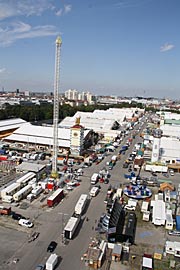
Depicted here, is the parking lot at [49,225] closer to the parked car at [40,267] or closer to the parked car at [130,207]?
the parked car at [130,207]

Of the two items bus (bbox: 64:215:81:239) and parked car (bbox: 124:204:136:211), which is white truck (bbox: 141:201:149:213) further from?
bus (bbox: 64:215:81:239)

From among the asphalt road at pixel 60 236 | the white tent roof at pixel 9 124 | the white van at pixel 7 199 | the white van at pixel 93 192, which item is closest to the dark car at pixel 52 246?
the asphalt road at pixel 60 236

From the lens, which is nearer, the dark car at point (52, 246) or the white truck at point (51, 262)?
the white truck at point (51, 262)

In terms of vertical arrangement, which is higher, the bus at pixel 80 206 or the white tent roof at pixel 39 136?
the white tent roof at pixel 39 136

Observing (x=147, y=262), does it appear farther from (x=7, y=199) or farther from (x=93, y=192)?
(x=7, y=199)

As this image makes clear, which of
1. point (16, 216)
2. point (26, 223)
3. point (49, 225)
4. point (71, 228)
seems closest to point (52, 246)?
point (71, 228)

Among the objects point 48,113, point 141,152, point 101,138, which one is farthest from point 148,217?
point 48,113
